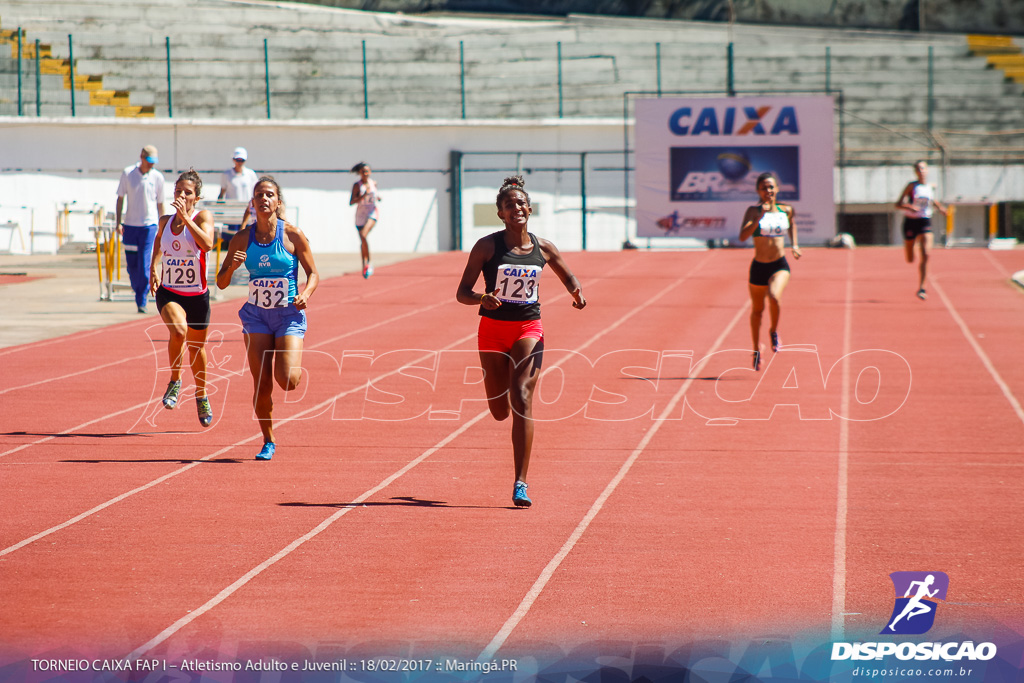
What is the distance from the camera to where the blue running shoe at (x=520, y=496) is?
7676mm

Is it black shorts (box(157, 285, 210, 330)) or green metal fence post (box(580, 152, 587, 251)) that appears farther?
green metal fence post (box(580, 152, 587, 251))

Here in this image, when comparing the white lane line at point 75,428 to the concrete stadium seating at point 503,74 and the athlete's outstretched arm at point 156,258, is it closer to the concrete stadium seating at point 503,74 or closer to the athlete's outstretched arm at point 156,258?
the athlete's outstretched arm at point 156,258

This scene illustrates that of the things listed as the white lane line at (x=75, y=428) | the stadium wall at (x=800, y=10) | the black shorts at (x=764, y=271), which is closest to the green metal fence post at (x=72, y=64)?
the stadium wall at (x=800, y=10)

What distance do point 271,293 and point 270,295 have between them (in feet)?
0.05

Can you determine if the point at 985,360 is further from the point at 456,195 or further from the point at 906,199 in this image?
the point at 456,195

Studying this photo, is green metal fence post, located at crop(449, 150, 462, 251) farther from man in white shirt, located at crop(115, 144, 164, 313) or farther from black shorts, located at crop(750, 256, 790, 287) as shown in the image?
black shorts, located at crop(750, 256, 790, 287)

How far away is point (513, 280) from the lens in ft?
25.3

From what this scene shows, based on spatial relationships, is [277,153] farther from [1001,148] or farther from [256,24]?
[1001,148]

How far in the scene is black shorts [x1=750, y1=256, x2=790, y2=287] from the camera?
13.3 meters

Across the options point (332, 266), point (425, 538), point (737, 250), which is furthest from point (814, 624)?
point (737, 250)

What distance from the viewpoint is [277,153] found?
107 feet

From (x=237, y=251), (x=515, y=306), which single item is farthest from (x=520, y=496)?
(x=237, y=251)

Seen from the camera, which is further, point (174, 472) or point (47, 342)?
point (47, 342)

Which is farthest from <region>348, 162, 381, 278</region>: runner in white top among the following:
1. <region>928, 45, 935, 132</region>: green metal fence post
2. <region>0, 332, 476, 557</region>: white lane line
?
<region>928, 45, 935, 132</region>: green metal fence post
